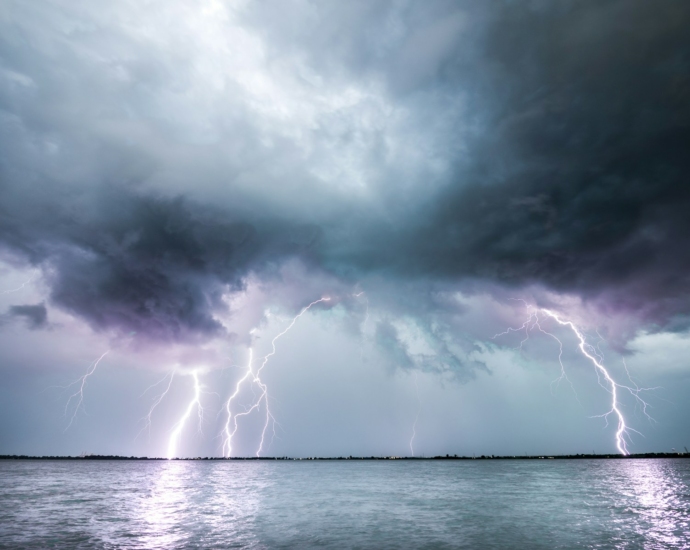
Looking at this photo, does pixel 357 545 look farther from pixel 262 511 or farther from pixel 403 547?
pixel 262 511

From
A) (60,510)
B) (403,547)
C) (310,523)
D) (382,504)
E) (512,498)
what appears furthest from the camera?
(512,498)

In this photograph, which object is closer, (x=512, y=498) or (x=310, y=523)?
(x=310, y=523)

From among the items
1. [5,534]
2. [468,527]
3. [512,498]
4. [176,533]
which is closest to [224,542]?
[176,533]

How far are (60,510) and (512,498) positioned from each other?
4409 cm

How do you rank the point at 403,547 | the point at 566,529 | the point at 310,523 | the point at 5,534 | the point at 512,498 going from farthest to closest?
the point at 512,498 → the point at 310,523 → the point at 566,529 → the point at 5,534 → the point at 403,547

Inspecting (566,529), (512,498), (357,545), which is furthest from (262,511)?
(512,498)

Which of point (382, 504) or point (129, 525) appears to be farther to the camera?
point (382, 504)

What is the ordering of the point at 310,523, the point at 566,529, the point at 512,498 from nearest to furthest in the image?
the point at 566,529 → the point at 310,523 → the point at 512,498

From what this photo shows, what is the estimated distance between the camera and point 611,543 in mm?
21109

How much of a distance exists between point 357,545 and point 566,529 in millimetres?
14348

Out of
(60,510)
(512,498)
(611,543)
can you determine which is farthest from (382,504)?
(60,510)

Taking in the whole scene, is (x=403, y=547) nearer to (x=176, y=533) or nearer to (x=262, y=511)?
(x=176, y=533)

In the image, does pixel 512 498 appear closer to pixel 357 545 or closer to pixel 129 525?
pixel 357 545

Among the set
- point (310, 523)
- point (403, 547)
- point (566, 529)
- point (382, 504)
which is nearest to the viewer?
point (403, 547)
